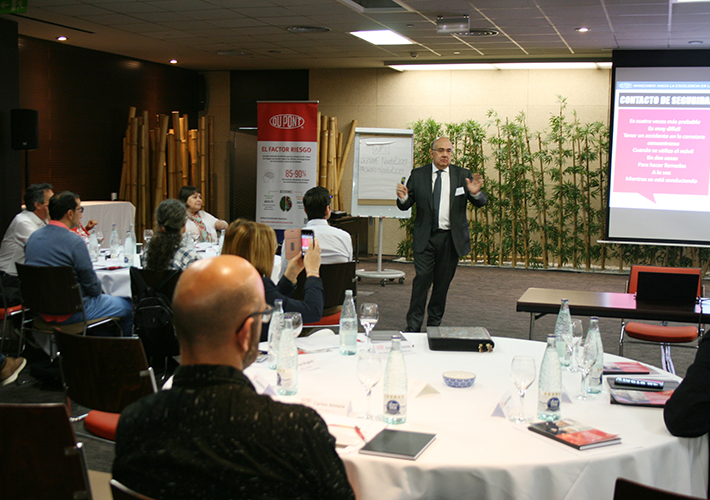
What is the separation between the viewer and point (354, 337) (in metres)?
2.55

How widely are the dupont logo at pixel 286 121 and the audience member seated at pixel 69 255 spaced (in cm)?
485

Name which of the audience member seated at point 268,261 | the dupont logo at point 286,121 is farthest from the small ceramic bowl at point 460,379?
the dupont logo at point 286,121

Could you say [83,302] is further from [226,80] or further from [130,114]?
[226,80]

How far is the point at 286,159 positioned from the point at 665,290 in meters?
5.85

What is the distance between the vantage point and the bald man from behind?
1173 mm

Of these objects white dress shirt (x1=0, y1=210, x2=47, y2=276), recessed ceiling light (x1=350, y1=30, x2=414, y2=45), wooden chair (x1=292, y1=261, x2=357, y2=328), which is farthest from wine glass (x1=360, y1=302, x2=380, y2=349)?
recessed ceiling light (x1=350, y1=30, x2=414, y2=45)

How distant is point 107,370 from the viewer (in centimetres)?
252

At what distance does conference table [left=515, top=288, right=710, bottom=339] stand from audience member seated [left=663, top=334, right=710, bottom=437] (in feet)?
7.18

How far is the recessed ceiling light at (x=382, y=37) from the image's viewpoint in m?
8.12

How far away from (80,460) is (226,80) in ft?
36.0

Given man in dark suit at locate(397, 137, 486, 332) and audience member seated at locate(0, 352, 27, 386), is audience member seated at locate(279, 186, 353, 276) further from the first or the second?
audience member seated at locate(0, 352, 27, 386)

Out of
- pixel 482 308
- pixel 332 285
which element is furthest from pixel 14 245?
pixel 482 308

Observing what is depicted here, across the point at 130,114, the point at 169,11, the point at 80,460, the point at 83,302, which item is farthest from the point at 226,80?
the point at 80,460

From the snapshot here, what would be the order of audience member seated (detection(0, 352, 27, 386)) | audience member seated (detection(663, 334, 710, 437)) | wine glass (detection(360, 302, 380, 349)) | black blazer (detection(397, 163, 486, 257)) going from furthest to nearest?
black blazer (detection(397, 163, 486, 257)) < audience member seated (detection(0, 352, 27, 386)) < wine glass (detection(360, 302, 380, 349)) < audience member seated (detection(663, 334, 710, 437))
